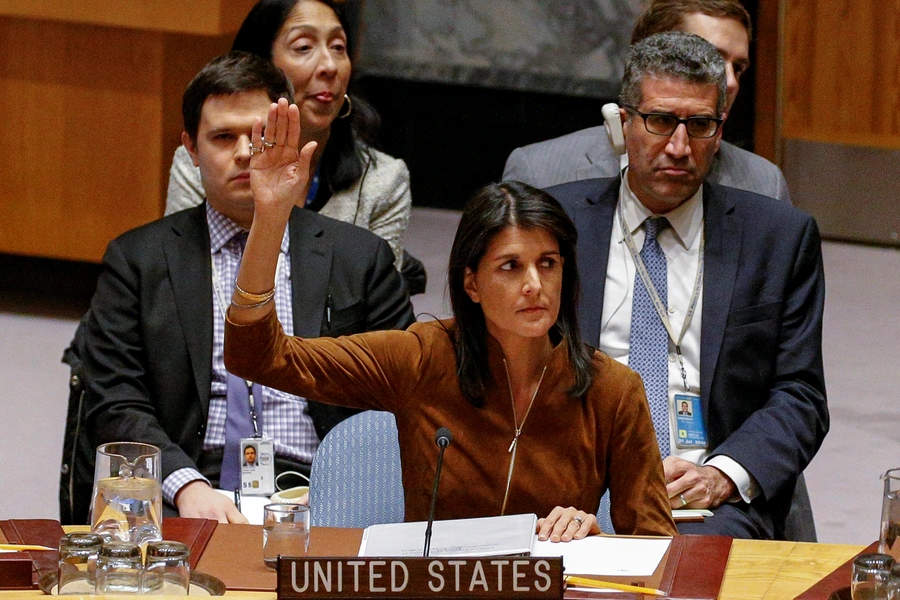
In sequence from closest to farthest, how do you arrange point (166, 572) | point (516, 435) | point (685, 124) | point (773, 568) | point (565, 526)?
1. point (166, 572)
2. point (773, 568)
3. point (565, 526)
4. point (516, 435)
5. point (685, 124)

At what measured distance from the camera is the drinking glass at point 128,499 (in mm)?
2151

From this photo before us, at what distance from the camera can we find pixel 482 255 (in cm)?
261

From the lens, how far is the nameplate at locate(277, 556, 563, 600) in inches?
74.4

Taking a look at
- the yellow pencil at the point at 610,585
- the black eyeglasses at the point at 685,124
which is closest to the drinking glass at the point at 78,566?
the yellow pencil at the point at 610,585

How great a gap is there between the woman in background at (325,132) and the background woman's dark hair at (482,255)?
4.11 feet

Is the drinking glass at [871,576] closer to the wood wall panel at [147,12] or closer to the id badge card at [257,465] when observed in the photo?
the id badge card at [257,465]

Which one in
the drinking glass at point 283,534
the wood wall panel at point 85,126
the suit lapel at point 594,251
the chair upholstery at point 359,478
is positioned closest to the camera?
the drinking glass at point 283,534

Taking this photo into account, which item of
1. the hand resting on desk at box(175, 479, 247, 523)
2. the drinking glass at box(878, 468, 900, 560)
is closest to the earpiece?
the hand resting on desk at box(175, 479, 247, 523)

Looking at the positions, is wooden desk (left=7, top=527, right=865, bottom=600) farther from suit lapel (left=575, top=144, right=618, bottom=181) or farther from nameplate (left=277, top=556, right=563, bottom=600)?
suit lapel (left=575, top=144, right=618, bottom=181)

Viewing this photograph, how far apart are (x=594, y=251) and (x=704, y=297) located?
0.26 meters

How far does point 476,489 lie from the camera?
8.52 ft

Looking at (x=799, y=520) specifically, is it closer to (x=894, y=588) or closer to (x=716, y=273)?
(x=716, y=273)

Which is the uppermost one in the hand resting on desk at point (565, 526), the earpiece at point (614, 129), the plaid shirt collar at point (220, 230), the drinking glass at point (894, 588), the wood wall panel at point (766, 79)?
the wood wall panel at point (766, 79)

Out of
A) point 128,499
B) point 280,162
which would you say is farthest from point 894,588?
point 280,162
